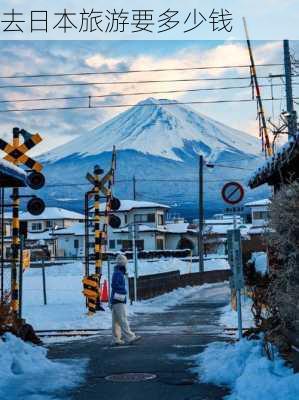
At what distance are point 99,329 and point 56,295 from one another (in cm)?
1167

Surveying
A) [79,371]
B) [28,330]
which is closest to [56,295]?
[28,330]

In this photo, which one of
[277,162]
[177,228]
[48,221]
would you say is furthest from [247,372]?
[48,221]

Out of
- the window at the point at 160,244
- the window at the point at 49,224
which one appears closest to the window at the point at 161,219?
the window at the point at 160,244

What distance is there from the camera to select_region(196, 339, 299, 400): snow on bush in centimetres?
708

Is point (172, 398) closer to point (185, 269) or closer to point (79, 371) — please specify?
point (79, 371)

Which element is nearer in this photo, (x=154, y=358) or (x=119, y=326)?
(x=154, y=358)

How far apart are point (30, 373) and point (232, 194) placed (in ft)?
16.8

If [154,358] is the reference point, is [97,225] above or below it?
above

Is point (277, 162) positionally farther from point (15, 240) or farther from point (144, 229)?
point (144, 229)

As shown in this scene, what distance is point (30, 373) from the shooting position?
9.58 meters

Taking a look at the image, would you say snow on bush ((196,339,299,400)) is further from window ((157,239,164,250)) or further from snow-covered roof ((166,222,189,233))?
snow-covered roof ((166,222,189,233))

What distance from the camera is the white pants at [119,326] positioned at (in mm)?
12820

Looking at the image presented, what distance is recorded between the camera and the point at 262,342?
913 centimetres

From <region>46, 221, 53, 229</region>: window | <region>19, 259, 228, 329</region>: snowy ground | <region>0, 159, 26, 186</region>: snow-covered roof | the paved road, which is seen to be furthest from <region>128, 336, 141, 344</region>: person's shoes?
<region>46, 221, 53, 229</region>: window
